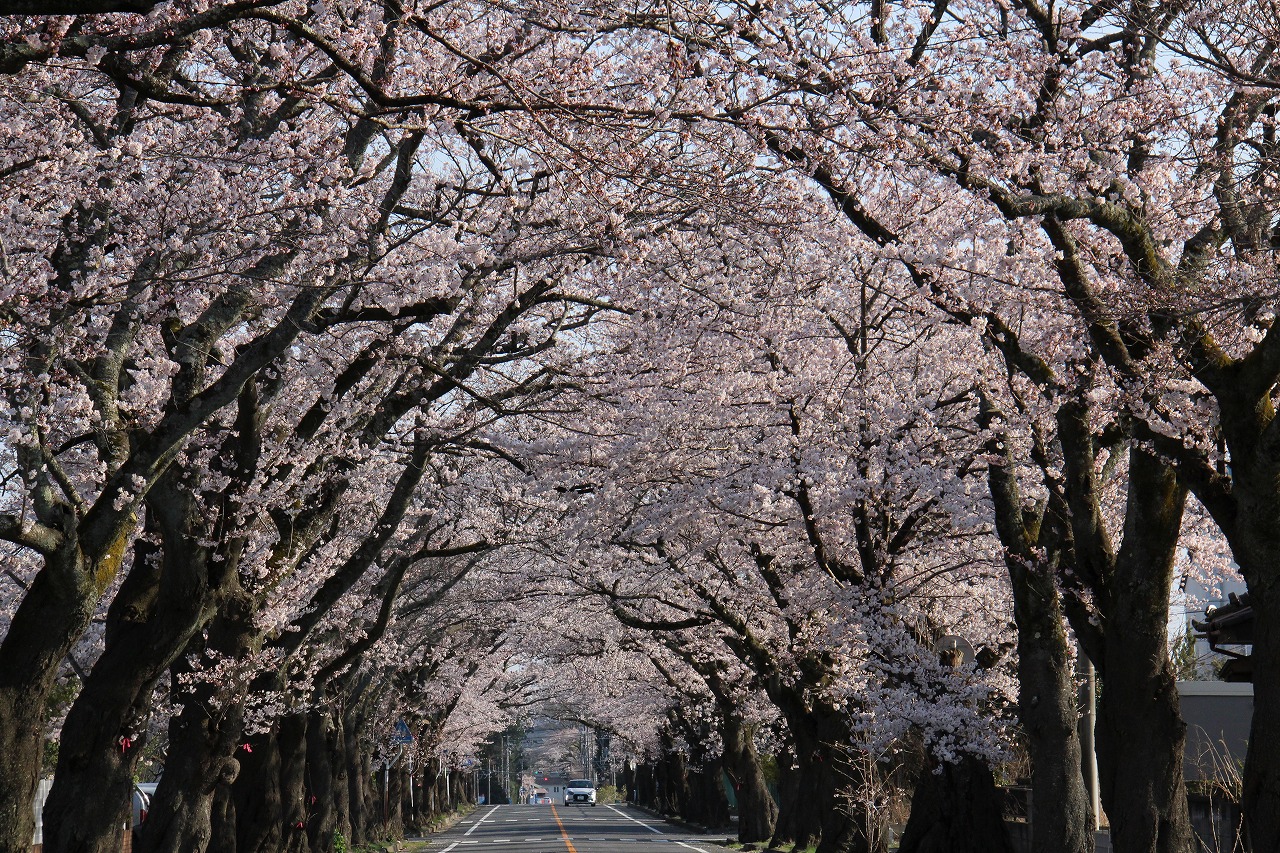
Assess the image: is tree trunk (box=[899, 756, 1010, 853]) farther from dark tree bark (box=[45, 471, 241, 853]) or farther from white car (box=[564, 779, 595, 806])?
white car (box=[564, 779, 595, 806])

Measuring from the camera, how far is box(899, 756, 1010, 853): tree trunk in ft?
57.7

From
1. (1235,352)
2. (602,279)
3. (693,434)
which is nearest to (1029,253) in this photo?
(1235,352)

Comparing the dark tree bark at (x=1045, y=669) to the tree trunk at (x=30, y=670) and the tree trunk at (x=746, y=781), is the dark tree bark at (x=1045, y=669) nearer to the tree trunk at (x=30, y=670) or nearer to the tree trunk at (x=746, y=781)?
the tree trunk at (x=30, y=670)

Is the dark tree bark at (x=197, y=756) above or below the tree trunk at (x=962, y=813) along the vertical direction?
above

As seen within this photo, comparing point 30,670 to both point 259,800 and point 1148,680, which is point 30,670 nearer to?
point 1148,680

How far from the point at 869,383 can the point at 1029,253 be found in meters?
4.75

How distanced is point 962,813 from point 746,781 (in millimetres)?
19782

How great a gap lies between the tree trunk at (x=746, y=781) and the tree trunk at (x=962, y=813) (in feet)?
59.2

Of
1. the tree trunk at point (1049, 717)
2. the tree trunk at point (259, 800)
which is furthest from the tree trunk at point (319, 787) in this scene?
the tree trunk at point (1049, 717)

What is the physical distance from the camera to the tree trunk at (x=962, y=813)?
693 inches

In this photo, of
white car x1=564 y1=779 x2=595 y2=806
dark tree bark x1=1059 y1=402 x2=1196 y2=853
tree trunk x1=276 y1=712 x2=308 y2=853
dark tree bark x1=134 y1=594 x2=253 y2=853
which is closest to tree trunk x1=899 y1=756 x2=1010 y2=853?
dark tree bark x1=1059 y1=402 x2=1196 y2=853

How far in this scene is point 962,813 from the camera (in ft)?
58.3

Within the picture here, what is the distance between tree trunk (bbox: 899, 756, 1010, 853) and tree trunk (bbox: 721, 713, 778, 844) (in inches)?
710

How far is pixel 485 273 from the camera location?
12.5 m
